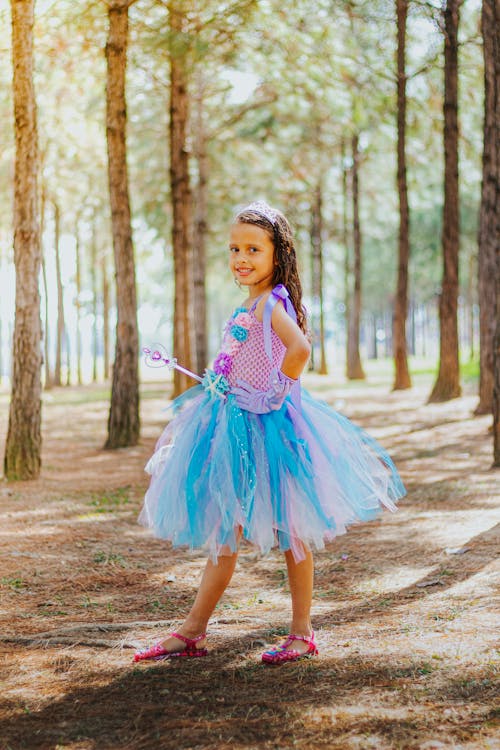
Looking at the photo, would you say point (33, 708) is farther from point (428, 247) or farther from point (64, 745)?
point (428, 247)

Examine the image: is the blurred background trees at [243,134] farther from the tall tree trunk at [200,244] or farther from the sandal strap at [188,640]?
the sandal strap at [188,640]

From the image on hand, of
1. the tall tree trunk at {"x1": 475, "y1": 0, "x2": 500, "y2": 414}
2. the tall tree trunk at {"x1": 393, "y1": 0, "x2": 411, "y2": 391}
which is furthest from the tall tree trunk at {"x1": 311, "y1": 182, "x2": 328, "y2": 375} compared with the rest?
the tall tree trunk at {"x1": 475, "y1": 0, "x2": 500, "y2": 414}

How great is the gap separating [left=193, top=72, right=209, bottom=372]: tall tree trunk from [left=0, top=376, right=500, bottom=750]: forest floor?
12.7 meters

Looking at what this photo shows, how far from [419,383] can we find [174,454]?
20.8 m

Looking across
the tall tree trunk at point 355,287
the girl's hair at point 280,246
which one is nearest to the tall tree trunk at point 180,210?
the tall tree trunk at point 355,287

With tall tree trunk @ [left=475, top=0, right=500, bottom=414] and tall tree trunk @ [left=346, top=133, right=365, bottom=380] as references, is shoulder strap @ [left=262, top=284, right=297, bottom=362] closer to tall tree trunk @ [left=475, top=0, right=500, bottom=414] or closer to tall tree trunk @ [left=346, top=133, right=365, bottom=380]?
tall tree trunk @ [left=475, top=0, right=500, bottom=414]

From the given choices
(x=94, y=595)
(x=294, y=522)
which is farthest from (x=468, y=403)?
(x=294, y=522)

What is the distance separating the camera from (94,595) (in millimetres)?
5082

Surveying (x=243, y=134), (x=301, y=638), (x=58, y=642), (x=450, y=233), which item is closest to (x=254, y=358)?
(x=301, y=638)

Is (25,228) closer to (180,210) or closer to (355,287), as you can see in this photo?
(180,210)

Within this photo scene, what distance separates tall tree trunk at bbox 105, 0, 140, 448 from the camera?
11.5 m

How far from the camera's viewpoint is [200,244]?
2208 centimetres

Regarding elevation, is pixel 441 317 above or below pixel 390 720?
above

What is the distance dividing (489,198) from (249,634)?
9587 millimetres
